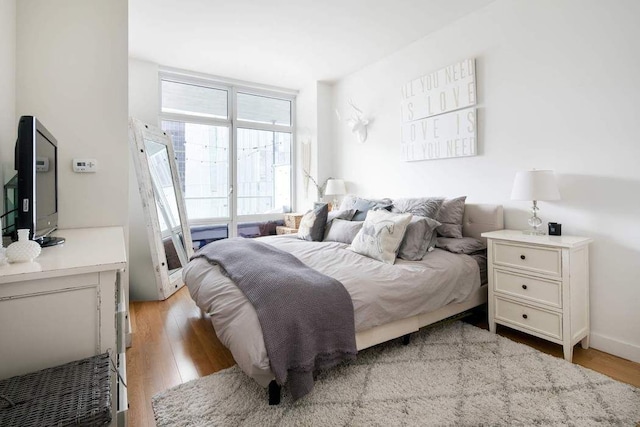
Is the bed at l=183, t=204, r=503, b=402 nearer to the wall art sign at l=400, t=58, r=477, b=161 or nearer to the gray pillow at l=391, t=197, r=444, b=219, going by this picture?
the gray pillow at l=391, t=197, r=444, b=219

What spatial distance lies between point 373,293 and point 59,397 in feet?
4.83

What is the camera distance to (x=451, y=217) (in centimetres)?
286

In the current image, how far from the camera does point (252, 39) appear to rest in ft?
11.2

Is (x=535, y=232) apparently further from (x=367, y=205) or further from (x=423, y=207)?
(x=367, y=205)

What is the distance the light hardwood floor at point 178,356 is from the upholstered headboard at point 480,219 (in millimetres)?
737

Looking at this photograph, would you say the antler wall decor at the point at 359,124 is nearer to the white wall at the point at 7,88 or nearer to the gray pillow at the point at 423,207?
the gray pillow at the point at 423,207

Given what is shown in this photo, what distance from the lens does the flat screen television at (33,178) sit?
4.11 ft

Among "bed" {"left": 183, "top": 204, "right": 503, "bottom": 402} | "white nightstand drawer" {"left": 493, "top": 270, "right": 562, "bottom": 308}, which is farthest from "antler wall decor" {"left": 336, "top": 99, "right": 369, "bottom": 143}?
"white nightstand drawer" {"left": 493, "top": 270, "right": 562, "bottom": 308}

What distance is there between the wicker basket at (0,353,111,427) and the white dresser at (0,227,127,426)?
0.07 metres

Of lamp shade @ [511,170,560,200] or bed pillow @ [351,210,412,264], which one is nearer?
Answer: lamp shade @ [511,170,560,200]

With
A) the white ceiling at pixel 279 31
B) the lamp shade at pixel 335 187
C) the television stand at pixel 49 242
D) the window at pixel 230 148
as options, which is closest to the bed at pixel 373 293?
the television stand at pixel 49 242

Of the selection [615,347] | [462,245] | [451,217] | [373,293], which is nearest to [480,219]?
[451,217]

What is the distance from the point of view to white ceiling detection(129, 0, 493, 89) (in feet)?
9.24

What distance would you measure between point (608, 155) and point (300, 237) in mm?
2525
